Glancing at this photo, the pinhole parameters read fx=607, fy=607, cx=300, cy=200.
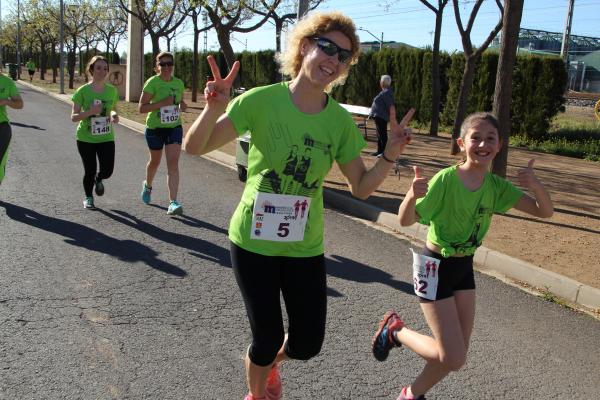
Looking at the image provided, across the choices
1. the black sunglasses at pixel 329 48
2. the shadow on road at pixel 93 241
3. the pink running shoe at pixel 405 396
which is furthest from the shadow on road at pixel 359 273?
the black sunglasses at pixel 329 48

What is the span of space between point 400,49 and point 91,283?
68.6 feet

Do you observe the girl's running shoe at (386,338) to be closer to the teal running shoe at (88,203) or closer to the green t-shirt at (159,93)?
the green t-shirt at (159,93)

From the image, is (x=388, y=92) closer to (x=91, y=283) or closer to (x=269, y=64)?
(x=91, y=283)

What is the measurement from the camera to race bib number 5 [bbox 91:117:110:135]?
724 cm

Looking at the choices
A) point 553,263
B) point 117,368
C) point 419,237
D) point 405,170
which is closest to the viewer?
point 117,368

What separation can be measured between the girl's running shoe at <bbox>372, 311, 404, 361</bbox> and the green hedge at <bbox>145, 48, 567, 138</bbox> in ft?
53.8

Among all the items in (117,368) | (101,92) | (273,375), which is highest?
(101,92)

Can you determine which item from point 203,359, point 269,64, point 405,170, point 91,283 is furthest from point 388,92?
point 269,64

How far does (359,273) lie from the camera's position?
5641 mm

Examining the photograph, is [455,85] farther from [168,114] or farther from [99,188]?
[99,188]

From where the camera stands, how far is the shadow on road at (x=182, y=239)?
19.1 feet

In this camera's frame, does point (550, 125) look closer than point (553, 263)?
No

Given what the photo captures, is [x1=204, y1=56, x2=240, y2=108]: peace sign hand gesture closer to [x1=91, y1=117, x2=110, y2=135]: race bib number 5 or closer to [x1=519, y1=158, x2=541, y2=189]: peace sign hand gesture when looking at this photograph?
[x1=519, y1=158, x2=541, y2=189]: peace sign hand gesture

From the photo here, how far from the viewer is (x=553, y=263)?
242 inches
